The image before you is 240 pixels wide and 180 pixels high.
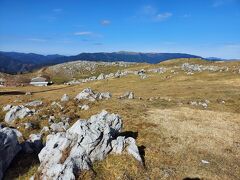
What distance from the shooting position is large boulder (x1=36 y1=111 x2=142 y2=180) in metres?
23.7

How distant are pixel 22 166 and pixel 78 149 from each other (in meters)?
4.94

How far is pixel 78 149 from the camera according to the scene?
26.2 metres

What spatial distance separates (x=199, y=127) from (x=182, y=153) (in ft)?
35.6

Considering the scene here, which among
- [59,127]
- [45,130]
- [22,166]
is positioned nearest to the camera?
[22,166]

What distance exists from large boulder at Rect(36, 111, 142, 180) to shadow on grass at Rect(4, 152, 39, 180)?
3.85 ft

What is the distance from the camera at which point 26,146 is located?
99.5ft

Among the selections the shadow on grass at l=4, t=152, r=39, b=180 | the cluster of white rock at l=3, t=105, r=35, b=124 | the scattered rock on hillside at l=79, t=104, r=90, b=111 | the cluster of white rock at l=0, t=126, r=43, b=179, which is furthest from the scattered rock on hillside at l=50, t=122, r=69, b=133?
the shadow on grass at l=4, t=152, r=39, b=180

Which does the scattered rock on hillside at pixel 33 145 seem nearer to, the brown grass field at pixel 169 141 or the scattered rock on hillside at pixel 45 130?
the brown grass field at pixel 169 141

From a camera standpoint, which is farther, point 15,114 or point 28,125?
point 15,114

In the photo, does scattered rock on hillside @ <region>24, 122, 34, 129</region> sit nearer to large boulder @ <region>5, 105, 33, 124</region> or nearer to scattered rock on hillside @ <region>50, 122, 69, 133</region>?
scattered rock on hillside @ <region>50, 122, 69, 133</region>

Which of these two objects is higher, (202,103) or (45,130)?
(45,130)

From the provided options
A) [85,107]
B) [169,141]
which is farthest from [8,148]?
[85,107]

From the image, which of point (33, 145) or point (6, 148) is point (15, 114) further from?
point (6, 148)

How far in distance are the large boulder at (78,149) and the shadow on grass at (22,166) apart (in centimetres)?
117
